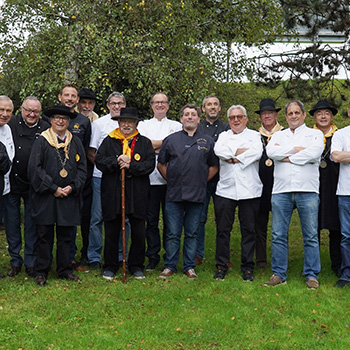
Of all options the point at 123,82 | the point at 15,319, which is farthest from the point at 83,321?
the point at 123,82

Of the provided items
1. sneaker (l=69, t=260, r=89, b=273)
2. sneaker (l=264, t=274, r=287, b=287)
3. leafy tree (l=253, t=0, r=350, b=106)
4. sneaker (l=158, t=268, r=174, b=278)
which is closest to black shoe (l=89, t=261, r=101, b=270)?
sneaker (l=69, t=260, r=89, b=273)

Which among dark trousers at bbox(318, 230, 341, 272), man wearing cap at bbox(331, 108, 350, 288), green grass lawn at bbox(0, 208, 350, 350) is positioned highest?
man wearing cap at bbox(331, 108, 350, 288)

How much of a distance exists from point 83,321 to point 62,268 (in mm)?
1560

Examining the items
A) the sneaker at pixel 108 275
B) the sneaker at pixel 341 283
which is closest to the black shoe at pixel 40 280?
the sneaker at pixel 108 275

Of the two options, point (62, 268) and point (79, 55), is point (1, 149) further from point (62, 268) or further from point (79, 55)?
point (79, 55)

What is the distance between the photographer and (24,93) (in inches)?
504

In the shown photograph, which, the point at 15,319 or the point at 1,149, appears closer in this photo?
A: the point at 15,319

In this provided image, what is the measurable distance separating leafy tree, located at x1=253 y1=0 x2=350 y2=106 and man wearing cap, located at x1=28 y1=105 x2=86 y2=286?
765 cm

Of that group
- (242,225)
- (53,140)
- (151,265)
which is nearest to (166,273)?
(151,265)

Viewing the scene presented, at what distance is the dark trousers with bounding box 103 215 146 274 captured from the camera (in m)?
7.77

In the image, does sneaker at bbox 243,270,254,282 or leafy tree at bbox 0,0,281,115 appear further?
Result: leafy tree at bbox 0,0,281,115

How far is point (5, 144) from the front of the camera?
7.43 metres

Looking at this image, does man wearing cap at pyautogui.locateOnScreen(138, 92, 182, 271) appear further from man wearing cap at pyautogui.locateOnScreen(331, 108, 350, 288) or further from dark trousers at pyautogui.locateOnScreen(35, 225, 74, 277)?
man wearing cap at pyautogui.locateOnScreen(331, 108, 350, 288)

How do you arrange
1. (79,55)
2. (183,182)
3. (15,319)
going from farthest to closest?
(79,55), (183,182), (15,319)
